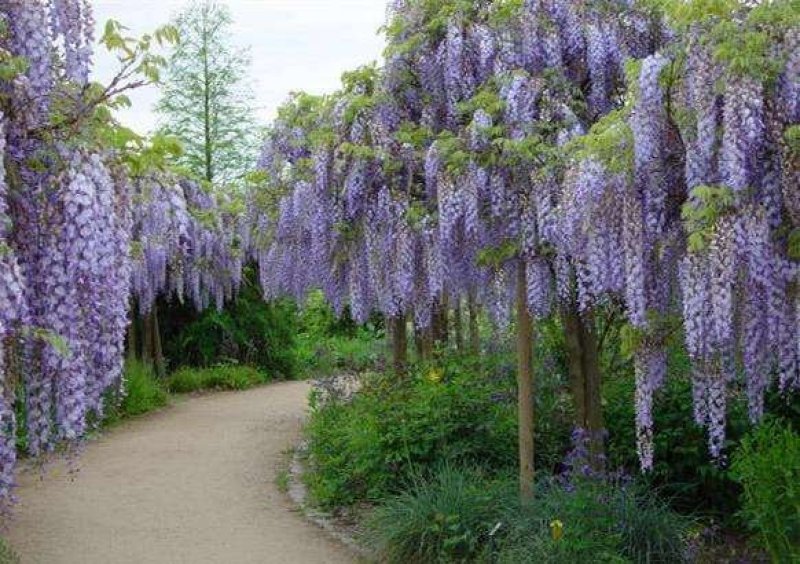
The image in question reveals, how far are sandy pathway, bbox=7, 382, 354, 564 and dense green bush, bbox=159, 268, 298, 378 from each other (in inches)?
225

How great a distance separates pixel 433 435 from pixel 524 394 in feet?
4.09

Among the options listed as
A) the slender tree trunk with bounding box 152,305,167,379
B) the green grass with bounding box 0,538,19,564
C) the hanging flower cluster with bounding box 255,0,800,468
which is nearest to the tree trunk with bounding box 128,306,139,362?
the slender tree trunk with bounding box 152,305,167,379

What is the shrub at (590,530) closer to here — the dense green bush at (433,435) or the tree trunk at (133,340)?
the dense green bush at (433,435)

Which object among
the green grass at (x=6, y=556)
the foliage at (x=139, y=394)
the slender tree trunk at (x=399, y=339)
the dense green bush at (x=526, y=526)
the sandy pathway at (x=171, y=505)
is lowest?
the sandy pathway at (x=171, y=505)

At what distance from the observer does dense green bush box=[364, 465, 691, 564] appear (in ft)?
16.8

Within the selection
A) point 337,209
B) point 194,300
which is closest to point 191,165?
point 194,300

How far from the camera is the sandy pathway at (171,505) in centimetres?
666

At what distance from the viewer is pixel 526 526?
5.45 metres

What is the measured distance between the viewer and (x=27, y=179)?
148 inches

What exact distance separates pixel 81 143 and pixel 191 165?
21.4m

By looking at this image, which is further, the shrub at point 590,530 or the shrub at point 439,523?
the shrub at point 439,523

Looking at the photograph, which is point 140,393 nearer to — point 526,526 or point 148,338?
point 148,338

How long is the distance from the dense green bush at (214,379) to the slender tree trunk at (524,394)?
459 inches

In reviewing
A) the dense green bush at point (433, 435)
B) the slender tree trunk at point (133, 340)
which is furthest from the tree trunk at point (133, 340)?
the dense green bush at point (433, 435)
